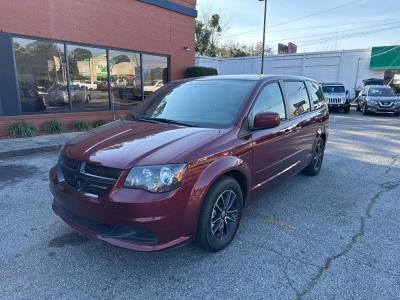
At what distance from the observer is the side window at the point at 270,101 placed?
361cm

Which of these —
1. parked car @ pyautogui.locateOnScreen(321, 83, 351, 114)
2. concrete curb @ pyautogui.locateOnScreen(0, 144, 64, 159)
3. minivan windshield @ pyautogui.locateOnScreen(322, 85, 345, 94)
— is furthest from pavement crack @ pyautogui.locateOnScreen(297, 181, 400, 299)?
minivan windshield @ pyautogui.locateOnScreen(322, 85, 345, 94)

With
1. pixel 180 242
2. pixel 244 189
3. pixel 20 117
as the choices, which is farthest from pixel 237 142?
pixel 20 117

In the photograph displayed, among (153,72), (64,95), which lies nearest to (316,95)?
Answer: (64,95)

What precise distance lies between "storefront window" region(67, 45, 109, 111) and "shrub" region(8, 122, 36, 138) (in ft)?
5.51

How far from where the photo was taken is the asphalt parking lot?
2.61m

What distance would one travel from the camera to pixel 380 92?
1842 centimetres

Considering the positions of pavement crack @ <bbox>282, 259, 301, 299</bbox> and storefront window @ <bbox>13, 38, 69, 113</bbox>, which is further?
storefront window @ <bbox>13, 38, 69, 113</bbox>

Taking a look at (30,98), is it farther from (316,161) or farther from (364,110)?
(364,110)

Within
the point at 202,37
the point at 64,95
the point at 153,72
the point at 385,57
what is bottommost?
the point at 64,95

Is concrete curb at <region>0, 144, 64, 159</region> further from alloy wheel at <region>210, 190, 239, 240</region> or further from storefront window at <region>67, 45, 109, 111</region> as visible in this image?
alloy wheel at <region>210, 190, 239, 240</region>

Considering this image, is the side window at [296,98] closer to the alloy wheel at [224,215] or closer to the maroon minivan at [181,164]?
the maroon minivan at [181,164]

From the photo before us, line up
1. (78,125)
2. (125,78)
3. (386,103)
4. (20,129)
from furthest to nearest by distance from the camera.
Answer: (386,103)
(125,78)
(78,125)
(20,129)

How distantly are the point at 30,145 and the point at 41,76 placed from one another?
262 centimetres

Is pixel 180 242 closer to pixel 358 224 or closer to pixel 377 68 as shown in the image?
pixel 358 224
